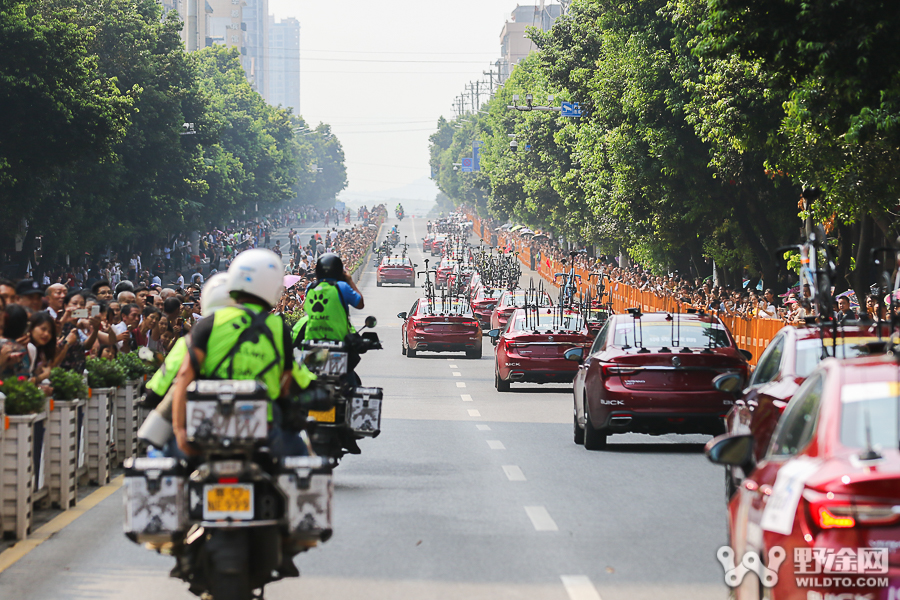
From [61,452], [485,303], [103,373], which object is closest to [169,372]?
[61,452]

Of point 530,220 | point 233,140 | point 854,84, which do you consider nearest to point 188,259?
point 530,220

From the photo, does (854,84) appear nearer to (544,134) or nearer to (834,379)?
(834,379)

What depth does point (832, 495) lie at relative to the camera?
18.1 ft

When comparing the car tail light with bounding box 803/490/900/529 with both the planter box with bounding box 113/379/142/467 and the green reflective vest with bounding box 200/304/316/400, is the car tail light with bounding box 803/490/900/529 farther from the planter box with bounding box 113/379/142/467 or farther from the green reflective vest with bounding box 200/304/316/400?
the planter box with bounding box 113/379/142/467

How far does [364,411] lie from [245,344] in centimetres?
560

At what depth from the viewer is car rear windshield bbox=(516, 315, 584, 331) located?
86.5 feet

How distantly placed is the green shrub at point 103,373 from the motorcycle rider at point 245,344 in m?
6.65

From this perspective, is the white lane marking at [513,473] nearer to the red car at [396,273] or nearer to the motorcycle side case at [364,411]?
the motorcycle side case at [364,411]

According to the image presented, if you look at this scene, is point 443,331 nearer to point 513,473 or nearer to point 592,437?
point 592,437

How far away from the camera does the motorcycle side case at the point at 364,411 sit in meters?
12.6

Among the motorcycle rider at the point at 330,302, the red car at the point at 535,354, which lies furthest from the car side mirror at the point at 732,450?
the red car at the point at 535,354

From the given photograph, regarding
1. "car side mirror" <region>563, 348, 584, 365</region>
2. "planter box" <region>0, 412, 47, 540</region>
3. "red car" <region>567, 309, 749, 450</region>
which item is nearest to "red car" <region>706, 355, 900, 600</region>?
"planter box" <region>0, 412, 47, 540</region>

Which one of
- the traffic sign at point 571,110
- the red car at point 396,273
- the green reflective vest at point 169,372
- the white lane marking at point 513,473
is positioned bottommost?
the white lane marking at point 513,473
